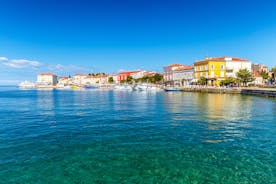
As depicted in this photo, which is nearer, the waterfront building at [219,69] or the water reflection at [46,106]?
the water reflection at [46,106]

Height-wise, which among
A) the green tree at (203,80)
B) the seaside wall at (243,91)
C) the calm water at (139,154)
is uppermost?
the green tree at (203,80)

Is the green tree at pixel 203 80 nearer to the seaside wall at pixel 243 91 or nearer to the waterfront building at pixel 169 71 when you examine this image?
the seaside wall at pixel 243 91

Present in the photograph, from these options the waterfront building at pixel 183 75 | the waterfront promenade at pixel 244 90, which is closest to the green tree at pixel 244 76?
the waterfront promenade at pixel 244 90

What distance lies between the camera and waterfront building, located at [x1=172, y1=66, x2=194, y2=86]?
3722 inches

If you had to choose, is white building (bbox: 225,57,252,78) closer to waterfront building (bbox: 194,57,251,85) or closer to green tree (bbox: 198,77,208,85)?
waterfront building (bbox: 194,57,251,85)

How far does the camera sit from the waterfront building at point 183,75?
310ft

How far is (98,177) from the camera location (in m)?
7.43

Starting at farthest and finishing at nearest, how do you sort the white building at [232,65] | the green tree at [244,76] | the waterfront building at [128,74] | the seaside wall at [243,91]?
the waterfront building at [128,74], the white building at [232,65], the green tree at [244,76], the seaside wall at [243,91]

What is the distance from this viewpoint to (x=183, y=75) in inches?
3971

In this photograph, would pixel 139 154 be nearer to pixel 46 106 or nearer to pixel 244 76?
pixel 46 106

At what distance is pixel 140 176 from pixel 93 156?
2966mm

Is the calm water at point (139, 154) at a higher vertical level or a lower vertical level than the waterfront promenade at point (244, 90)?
lower

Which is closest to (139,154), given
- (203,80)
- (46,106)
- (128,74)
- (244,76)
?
(46,106)

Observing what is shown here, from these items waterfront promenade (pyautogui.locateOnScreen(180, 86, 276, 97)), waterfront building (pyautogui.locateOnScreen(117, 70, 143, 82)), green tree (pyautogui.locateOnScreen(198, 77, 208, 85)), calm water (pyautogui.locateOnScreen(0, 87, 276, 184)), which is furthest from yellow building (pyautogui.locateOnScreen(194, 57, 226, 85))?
waterfront building (pyautogui.locateOnScreen(117, 70, 143, 82))
